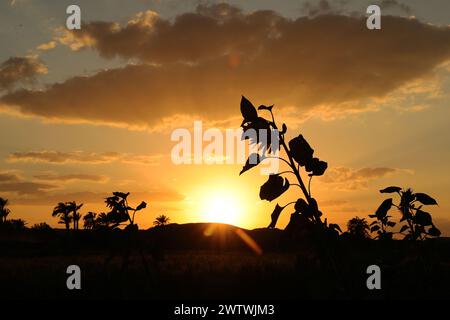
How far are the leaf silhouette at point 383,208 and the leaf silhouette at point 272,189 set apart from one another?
1.90 m

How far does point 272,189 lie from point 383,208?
2084mm

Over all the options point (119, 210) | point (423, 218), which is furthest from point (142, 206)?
point (423, 218)

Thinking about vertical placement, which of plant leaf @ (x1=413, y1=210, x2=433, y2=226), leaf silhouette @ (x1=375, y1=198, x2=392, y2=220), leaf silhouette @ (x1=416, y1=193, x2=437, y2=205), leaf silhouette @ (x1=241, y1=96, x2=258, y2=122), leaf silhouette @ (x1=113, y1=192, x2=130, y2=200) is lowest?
plant leaf @ (x1=413, y1=210, x2=433, y2=226)

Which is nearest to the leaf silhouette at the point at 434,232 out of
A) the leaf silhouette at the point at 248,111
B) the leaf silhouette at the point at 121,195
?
the leaf silhouette at the point at 248,111

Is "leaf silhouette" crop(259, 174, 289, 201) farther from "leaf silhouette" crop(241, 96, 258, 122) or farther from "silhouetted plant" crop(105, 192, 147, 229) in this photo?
"silhouetted plant" crop(105, 192, 147, 229)

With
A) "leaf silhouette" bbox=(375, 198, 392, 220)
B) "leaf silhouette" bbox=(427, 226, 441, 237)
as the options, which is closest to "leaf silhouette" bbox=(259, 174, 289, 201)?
"leaf silhouette" bbox=(375, 198, 392, 220)

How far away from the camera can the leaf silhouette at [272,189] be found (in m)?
3.94

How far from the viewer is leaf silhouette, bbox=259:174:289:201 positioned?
155 inches

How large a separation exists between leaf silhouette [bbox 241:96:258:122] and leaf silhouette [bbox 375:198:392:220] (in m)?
2.20

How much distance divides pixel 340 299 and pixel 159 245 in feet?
15.3

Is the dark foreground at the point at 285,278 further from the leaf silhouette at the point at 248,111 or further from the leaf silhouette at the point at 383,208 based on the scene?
the leaf silhouette at the point at 248,111

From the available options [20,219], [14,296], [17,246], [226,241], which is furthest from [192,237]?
[14,296]

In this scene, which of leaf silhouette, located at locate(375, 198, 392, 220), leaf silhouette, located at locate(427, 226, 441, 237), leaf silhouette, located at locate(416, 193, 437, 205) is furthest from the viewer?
leaf silhouette, located at locate(427, 226, 441, 237)

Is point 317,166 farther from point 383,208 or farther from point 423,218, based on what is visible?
point 423,218
